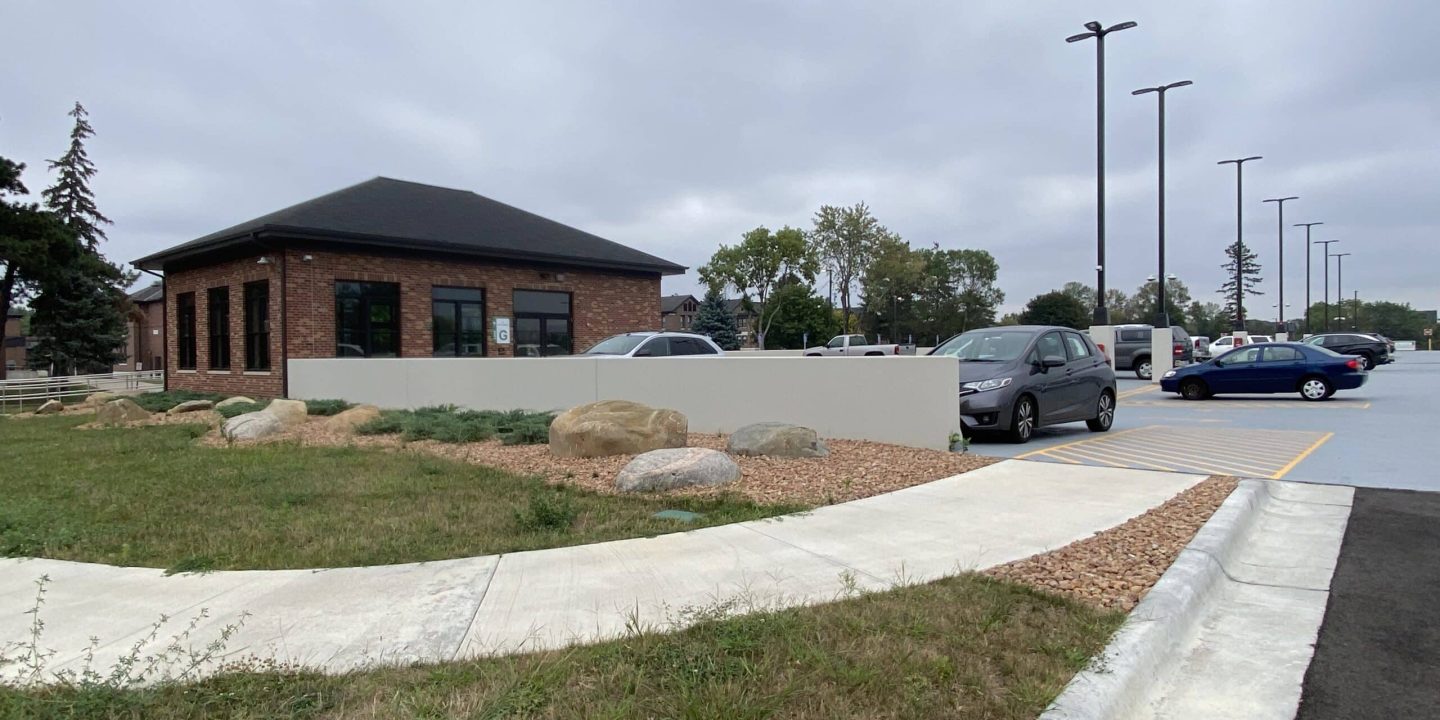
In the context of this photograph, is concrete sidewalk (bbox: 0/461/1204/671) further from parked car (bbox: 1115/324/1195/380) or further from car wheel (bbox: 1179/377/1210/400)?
parked car (bbox: 1115/324/1195/380)

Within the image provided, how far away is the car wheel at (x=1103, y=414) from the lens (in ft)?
40.6

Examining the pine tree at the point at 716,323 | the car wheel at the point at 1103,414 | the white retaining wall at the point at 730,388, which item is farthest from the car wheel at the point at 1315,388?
the pine tree at the point at 716,323

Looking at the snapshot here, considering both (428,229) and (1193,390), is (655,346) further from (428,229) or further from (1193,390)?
(1193,390)

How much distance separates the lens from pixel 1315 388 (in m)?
17.1

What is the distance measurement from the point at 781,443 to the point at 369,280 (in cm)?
1551

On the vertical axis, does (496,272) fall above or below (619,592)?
above

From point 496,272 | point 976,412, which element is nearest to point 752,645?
point 976,412

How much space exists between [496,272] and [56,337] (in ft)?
136

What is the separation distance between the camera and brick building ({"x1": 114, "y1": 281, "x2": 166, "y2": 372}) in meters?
64.5

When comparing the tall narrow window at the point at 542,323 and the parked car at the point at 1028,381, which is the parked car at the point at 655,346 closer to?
the parked car at the point at 1028,381

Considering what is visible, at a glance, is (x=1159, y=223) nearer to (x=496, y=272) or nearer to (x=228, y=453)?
(x=496, y=272)

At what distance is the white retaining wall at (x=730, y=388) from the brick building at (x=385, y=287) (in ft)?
12.8

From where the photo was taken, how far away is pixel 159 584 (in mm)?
4629

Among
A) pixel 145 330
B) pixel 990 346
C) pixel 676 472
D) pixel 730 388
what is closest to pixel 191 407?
pixel 730 388
